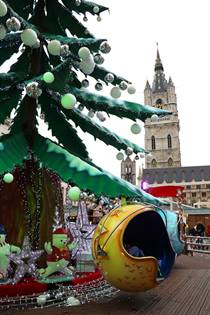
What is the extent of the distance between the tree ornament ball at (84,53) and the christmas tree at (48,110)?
0.06 ft

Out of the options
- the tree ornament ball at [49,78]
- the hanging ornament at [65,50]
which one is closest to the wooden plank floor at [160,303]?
the tree ornament ball at [49,78]

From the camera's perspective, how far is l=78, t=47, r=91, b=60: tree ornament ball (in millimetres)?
5953

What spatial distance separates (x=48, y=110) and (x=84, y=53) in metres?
2.18

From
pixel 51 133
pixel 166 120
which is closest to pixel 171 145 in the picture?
pixel 166 120

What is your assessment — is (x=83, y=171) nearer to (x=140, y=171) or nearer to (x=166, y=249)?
(x=166, y=249)

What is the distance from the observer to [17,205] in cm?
705

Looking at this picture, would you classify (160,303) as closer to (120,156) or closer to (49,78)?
(120,156)

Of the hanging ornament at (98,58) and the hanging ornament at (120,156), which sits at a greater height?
the hanging ornament at (98,58)

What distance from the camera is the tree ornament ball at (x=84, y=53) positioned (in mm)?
5953

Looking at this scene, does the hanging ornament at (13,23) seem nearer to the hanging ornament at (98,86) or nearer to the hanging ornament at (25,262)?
the hanging ornament at (98,86)

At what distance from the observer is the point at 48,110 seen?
780 centimetres

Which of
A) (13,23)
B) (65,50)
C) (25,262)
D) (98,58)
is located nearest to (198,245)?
(25,262)

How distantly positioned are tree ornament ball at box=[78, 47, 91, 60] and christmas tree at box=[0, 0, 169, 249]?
0.06 ft

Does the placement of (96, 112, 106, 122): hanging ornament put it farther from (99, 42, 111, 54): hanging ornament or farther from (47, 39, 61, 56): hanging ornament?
(47, 39, 61, 56): hanging ornament
